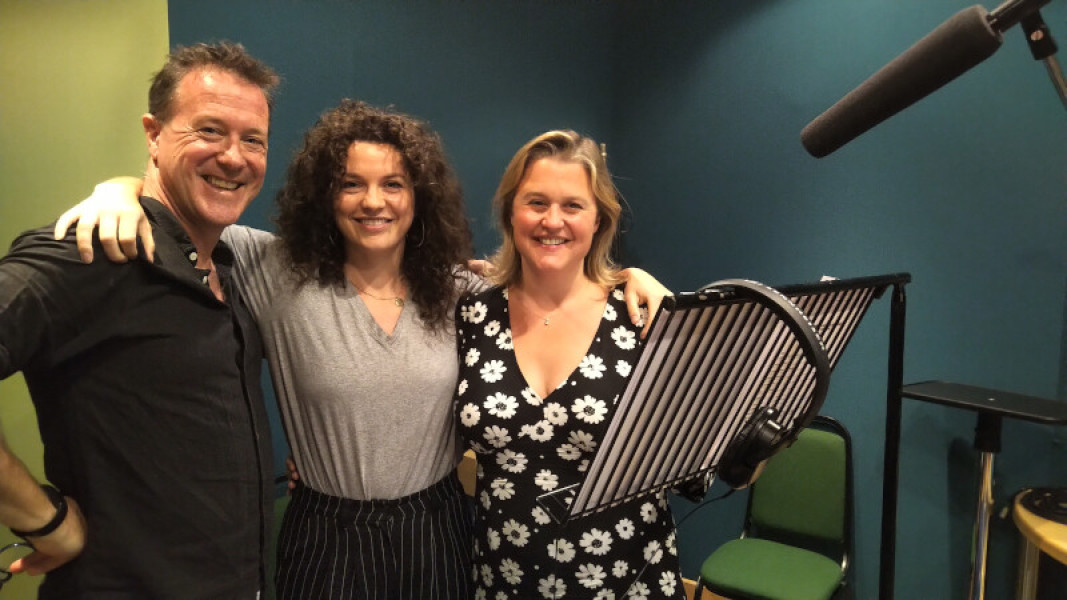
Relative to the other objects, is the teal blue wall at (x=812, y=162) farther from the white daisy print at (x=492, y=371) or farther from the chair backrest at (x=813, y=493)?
the white daisy print at (x=492, y=371)

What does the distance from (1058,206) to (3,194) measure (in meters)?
3.02

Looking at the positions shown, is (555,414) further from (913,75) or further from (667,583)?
(913,75)

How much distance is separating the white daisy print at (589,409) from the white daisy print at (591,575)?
0.96 ft

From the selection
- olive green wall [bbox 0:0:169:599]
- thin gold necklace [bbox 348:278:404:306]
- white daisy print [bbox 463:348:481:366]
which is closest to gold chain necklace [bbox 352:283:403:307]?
thin gold necklace [bbox 348:278:404:306]

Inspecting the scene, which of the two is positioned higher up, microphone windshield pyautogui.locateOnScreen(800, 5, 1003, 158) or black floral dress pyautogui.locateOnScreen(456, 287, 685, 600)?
microphone windshield pyautogui.locateOnScreen(800, 5, 1003, 158)

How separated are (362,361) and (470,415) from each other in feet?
0.79

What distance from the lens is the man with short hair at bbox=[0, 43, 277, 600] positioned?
0.93 metres

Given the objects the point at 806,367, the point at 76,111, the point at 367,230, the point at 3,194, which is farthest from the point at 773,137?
the point at 3,194

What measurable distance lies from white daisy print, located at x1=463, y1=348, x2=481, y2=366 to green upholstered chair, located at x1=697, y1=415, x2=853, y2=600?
133 centimetres

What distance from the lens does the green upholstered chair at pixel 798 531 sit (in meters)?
2.25

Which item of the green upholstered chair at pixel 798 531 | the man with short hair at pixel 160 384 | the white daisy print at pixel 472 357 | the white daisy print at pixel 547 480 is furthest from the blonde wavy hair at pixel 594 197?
the green upholstered chair at pixel 798 531

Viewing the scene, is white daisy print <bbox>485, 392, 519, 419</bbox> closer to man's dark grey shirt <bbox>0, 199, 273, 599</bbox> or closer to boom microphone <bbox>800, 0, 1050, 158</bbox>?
man's dark grey shirt <bbox>0, 199, 273, 599</bbox>

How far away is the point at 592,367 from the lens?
1.42 metres

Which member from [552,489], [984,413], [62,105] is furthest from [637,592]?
[62,105]
